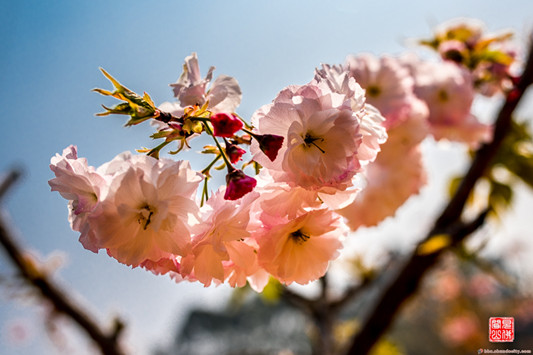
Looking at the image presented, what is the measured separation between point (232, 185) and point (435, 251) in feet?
2.29

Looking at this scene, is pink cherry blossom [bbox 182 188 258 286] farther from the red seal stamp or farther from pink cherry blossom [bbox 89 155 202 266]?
the red seal stamp

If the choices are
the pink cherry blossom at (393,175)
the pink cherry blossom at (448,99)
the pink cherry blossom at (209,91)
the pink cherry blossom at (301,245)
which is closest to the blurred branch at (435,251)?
the pink cherry blossom at (448,99)

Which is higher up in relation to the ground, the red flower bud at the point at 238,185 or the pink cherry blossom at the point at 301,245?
the red flower bud at the point at 238,185

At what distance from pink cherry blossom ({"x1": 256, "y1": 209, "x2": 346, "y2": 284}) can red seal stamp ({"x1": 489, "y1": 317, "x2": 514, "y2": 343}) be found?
2.26ft

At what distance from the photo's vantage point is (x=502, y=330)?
33.2 inches

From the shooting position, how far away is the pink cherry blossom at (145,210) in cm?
29

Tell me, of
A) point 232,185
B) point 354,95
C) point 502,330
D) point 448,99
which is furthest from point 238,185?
point 502,330

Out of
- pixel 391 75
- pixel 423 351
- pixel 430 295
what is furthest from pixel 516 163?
pixel 423 351

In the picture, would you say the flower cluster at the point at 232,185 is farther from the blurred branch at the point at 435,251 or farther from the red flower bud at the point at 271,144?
the blurred branch at the point at 435,251

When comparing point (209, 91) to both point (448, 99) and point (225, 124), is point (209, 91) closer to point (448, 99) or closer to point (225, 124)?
point (225, 124)

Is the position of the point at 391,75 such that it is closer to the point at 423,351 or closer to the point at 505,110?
the point at 505,110

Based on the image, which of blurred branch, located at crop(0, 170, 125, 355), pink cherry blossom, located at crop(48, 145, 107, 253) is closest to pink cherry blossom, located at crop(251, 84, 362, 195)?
pink cherry blossom, located at crop(48, 145, 107, 253)

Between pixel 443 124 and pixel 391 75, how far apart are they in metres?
0.16

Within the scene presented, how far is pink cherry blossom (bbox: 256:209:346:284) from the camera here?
0.33 metres
